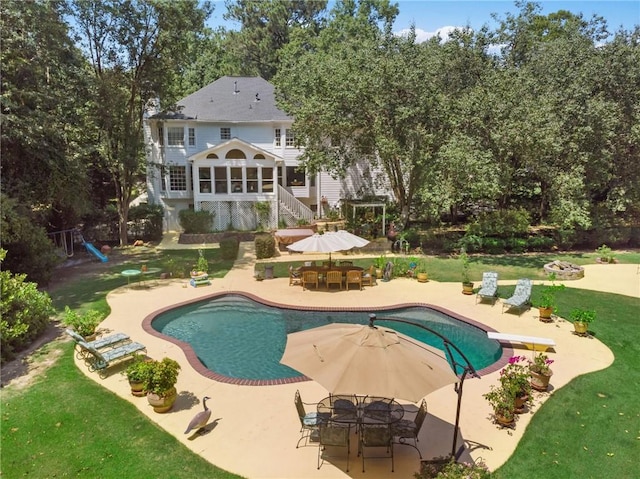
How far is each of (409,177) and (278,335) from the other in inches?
621

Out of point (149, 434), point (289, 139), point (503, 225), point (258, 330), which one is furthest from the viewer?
point (289, 139)

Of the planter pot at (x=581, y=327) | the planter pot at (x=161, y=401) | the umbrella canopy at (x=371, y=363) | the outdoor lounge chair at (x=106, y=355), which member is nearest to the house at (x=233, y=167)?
the planter pot at (x=581, y=327)

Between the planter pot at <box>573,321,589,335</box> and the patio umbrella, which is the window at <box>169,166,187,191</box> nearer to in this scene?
the patio umbrella

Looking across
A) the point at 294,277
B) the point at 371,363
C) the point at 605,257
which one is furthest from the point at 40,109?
the point at 605,257

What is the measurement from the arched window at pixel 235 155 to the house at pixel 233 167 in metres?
0.03

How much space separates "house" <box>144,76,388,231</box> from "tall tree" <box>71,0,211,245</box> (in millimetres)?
3184

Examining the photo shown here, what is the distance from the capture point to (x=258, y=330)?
1412cm

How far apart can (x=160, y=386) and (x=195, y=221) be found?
21.4 meters

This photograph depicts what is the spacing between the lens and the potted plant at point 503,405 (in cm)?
838

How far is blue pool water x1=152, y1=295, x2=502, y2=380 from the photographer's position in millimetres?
11703

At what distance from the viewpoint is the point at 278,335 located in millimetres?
13727

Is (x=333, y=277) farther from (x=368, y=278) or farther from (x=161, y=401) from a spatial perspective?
(x=161, y=401)

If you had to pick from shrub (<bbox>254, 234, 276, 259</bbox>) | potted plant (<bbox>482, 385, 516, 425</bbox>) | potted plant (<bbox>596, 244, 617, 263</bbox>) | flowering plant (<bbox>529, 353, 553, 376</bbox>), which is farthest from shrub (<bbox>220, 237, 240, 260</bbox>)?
potted plant (<bbox>596, 244, 617, 263</bbox>)

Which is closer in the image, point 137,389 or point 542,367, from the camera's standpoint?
point 137,389
